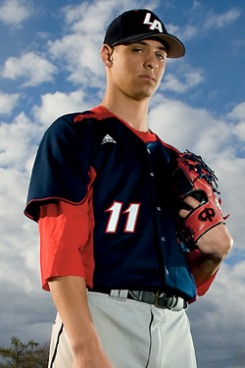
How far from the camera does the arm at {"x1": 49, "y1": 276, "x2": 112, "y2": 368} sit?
258 cm

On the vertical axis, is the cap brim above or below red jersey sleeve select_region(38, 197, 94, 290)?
above

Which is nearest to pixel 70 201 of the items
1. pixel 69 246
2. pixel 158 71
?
pixel 69 246

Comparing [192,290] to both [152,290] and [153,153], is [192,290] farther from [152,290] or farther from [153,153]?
[153,153]

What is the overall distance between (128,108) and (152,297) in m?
1.24

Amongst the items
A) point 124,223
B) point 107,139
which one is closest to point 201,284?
point 124,223

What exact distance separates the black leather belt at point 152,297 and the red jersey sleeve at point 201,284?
1.39ft

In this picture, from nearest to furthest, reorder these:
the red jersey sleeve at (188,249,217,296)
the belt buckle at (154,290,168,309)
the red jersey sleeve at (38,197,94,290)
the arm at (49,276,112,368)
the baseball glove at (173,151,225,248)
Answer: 1. the arm at (49,276,112,368)
2. the red jersey sleeve at (38,197,94,290)
3. the belt buckle at (154,290,168,309)
4. the baseball glove at (173,151,225,248)
5. the red jersey sleeve at (188,249,217,296)

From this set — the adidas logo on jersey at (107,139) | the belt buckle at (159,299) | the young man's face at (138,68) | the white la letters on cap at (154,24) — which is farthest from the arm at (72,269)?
Result: the white la letters on cap at (154,24)

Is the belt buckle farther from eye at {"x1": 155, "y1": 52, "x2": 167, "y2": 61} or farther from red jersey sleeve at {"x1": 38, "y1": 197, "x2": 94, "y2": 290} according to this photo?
eye at {"x1": 155, "y1": 52, "x2": 167, "y2": 61}

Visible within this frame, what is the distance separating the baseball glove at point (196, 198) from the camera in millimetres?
3287

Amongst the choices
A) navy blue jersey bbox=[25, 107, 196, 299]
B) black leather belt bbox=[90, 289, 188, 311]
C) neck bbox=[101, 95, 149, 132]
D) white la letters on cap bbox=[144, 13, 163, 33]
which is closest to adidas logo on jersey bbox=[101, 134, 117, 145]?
navy blue jersey bbox=[25, 107, 196, 299]

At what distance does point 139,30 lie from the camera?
357 cm

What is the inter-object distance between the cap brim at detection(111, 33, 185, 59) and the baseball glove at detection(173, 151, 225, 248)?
76 centimetres

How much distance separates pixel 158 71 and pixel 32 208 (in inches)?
47.1
